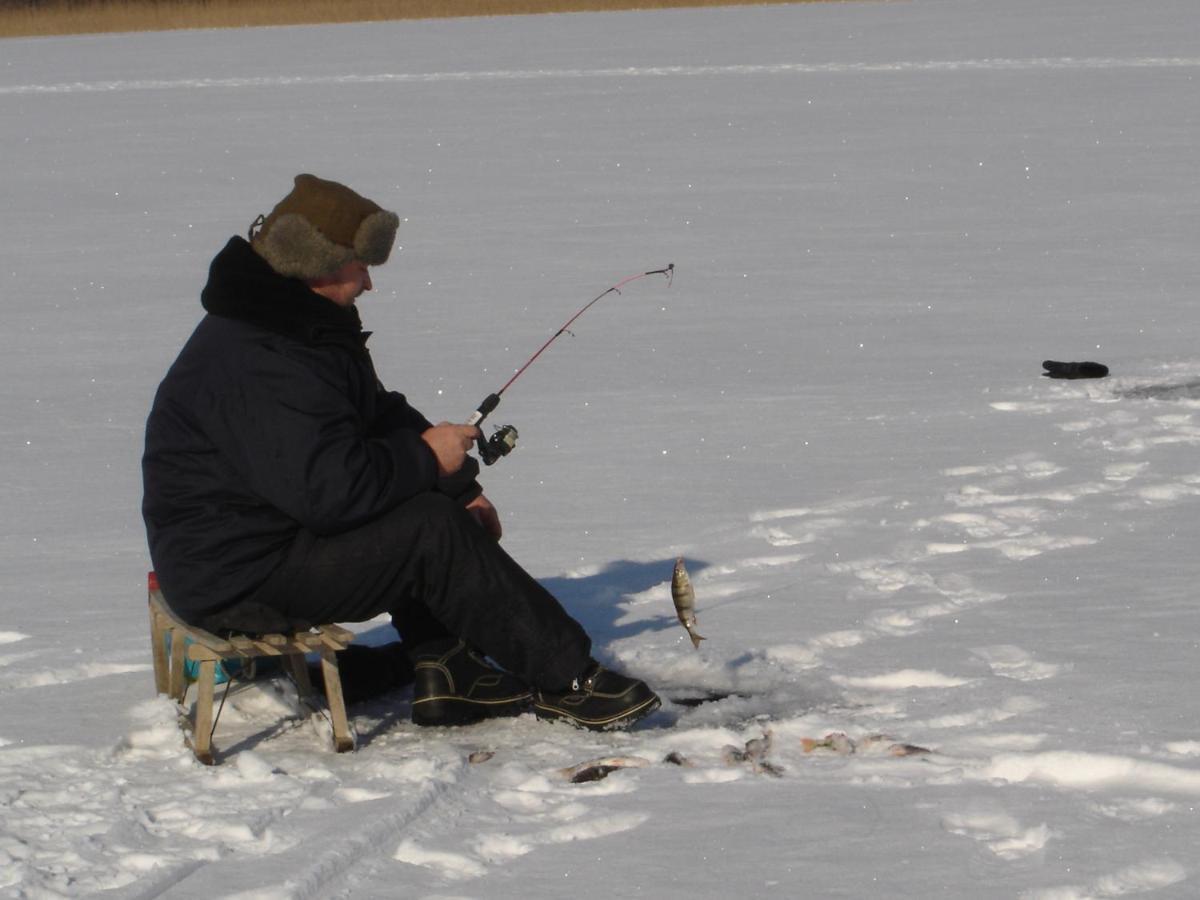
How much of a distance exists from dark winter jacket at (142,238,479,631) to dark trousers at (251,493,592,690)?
1.7 inches

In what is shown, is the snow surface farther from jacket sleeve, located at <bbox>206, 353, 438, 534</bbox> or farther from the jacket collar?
the jacket collar

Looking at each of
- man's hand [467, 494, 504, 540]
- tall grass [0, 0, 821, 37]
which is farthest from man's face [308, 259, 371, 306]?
tall grass [0, 0, 821, 37]

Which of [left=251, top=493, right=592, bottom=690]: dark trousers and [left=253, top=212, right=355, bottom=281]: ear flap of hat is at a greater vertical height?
[left=253, top=212, right=355, bottom=281]: ear flap of hat

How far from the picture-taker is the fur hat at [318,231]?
371cm

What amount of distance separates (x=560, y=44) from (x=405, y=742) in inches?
822

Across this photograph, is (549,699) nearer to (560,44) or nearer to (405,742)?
(405,742)

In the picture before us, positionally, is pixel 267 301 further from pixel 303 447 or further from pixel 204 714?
pixel 204 714

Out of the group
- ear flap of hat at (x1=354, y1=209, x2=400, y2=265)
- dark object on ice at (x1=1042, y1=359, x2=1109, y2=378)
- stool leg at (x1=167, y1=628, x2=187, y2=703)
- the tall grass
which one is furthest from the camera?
the tall grass

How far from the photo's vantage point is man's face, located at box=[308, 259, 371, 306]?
3.79 m

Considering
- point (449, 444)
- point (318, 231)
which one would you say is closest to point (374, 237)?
point (318, 231)

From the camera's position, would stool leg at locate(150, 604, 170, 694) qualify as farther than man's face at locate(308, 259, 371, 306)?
Yes

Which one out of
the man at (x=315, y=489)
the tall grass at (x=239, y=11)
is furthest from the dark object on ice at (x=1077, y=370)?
the tall grass at (x=239, y=11)

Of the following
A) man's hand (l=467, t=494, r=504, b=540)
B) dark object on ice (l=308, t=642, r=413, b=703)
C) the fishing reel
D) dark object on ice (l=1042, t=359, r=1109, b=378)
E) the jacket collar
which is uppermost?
the jacket collar

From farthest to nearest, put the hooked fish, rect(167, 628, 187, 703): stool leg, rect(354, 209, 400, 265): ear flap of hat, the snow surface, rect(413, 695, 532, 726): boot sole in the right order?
the hooked fish < rect(167, 628, 187, 703): stool leg < rect(413, 695, 532, 726): boot sole < rect(354, 209, 400, 265): ear flap of hat < the snow surface
